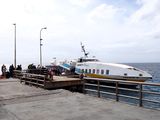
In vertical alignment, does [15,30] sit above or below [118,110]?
above

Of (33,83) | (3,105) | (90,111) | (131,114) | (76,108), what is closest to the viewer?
(131,114)

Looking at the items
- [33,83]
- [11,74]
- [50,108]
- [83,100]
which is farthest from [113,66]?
[50,108]

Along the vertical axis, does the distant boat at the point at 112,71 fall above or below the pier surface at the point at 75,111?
above

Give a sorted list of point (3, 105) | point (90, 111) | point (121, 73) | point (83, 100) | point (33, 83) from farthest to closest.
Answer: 1. point (121, 73)
2. point (33, 83)
3. point (83, 100)
4. point (3, 105)
5. point (90, 111)

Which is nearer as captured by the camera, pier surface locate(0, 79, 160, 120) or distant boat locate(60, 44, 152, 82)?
pier surface locate(0, 79, 160, 120)

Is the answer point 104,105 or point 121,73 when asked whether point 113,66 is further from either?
point 104,105

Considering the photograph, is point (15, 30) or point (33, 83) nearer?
point (33, 83)

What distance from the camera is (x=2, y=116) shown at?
915 cm

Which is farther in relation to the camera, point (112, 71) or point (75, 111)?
point (112, 71)

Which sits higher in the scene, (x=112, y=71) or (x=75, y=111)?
(x=112, y=71)

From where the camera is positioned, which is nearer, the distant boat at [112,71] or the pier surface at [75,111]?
the pier surface at [75,111]

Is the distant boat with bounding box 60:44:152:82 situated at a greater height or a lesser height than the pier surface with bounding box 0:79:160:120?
greater

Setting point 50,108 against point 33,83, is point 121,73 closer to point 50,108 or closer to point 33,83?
point 33,83

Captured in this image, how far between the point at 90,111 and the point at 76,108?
83cm
